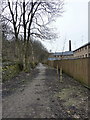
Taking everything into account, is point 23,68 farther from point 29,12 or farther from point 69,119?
point 69,119

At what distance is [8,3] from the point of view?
1842cm

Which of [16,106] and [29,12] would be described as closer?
[16,106]

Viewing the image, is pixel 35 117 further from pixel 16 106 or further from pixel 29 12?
pixel 29 12

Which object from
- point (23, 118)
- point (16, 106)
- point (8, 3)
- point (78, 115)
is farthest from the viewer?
point (8, 3)

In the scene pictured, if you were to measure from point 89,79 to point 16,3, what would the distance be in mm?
15886

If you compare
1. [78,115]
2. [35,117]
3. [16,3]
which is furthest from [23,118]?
[16,3]

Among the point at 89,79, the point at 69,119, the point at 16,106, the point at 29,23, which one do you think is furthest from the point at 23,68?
the point at 69,119

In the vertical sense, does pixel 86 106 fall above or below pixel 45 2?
below

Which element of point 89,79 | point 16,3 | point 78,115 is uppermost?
point 16,3

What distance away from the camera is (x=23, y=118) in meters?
4.02

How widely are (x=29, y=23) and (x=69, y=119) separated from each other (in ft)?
56.1

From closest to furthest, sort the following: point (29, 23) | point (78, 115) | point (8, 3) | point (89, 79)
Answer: point (78, 115) < point (89, 79) < point (8, 3) < point (29, 23)

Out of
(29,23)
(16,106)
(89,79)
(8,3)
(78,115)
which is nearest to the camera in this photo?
(78,115)

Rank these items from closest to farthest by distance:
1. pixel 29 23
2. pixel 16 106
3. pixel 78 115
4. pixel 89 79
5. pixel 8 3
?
pixel 78 115 → pixel 16 106 → pixel 89 79 → pixel 8 3 → pixel 29 23
